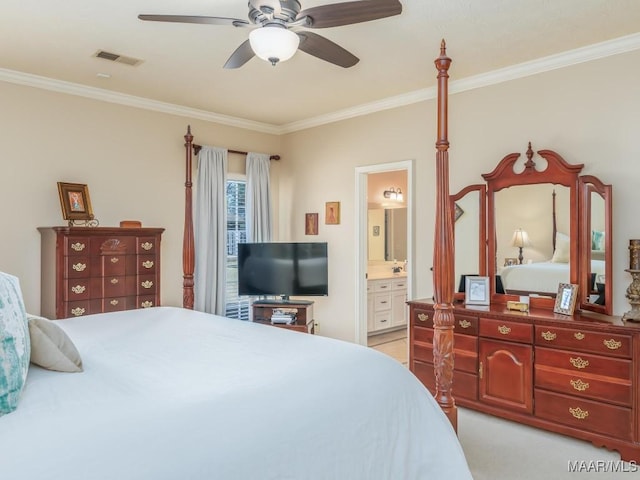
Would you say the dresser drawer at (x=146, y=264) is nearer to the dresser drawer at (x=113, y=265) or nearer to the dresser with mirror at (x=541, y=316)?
the dresser drawer at (x=113, y=265)

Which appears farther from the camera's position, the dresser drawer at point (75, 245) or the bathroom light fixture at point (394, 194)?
the bathroom light fixture at point (394, 194)

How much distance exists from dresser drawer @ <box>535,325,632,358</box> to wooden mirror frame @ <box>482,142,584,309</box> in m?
0.46

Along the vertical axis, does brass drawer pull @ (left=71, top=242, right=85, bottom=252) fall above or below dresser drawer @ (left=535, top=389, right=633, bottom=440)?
above

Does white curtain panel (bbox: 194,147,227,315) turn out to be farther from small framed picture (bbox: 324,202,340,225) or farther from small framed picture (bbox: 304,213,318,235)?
small framed picture (bbox: 324,202,340,225)

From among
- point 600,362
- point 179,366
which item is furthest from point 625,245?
point 179,366

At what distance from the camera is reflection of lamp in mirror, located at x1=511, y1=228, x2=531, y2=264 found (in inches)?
146

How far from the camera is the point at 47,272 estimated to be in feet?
12.9

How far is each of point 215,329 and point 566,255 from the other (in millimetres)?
2682

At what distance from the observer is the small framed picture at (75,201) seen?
4020mm

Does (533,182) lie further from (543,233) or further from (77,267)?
(77,267)

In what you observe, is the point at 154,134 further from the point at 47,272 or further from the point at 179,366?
the point at 179,366

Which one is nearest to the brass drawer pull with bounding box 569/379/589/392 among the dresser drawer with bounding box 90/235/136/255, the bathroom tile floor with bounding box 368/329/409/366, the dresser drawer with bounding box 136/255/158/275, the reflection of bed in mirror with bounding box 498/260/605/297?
the reflection of bed in mirror with bounding box 498/260/605/297

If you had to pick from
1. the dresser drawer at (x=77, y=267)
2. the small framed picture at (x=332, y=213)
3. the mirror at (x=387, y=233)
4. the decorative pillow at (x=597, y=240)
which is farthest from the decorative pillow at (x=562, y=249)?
the dresser drawer at (x=77, y=267)

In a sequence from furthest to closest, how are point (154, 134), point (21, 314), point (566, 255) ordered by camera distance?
point (154, 134)
point (566, 255)
point (21, 314)
